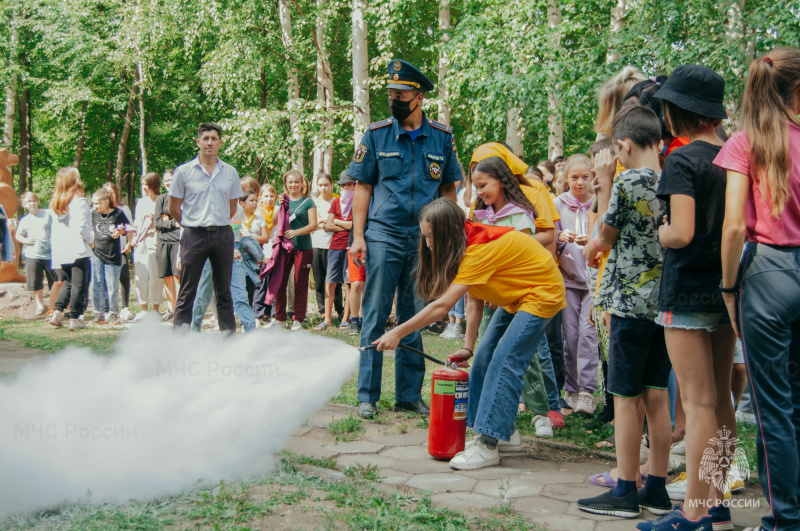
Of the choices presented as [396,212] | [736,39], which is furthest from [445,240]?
[736,39]

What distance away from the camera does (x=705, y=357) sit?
327 cm

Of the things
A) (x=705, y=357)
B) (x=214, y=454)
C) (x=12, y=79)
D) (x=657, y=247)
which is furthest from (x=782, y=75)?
(x=12, y=79)

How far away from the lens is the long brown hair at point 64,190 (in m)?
10.7

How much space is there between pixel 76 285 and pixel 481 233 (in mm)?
8304

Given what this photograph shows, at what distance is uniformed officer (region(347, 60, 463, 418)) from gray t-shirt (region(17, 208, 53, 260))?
871cm

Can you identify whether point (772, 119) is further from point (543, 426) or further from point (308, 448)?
point (308, 448)

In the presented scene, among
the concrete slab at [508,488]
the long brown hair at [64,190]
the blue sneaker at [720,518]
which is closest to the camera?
the blue sneaker at [720,518]

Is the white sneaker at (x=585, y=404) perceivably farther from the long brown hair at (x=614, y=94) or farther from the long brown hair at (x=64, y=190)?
the long brown hair at (x=64, y=190)

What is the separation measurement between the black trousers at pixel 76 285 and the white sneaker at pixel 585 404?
812 centimetres

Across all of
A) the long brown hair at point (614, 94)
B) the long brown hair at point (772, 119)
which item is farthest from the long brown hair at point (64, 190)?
the long brown hair at point (772, 119)

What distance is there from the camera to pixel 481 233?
14.8 feet

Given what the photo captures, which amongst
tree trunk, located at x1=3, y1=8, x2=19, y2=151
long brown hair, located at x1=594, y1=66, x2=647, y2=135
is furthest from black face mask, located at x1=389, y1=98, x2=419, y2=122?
tree trunk, located at x1=3, y1=8, x2=19, y2=151

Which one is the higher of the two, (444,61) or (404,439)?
(444,61)

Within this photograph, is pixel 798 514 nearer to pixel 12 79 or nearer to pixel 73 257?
pixel 73 257
